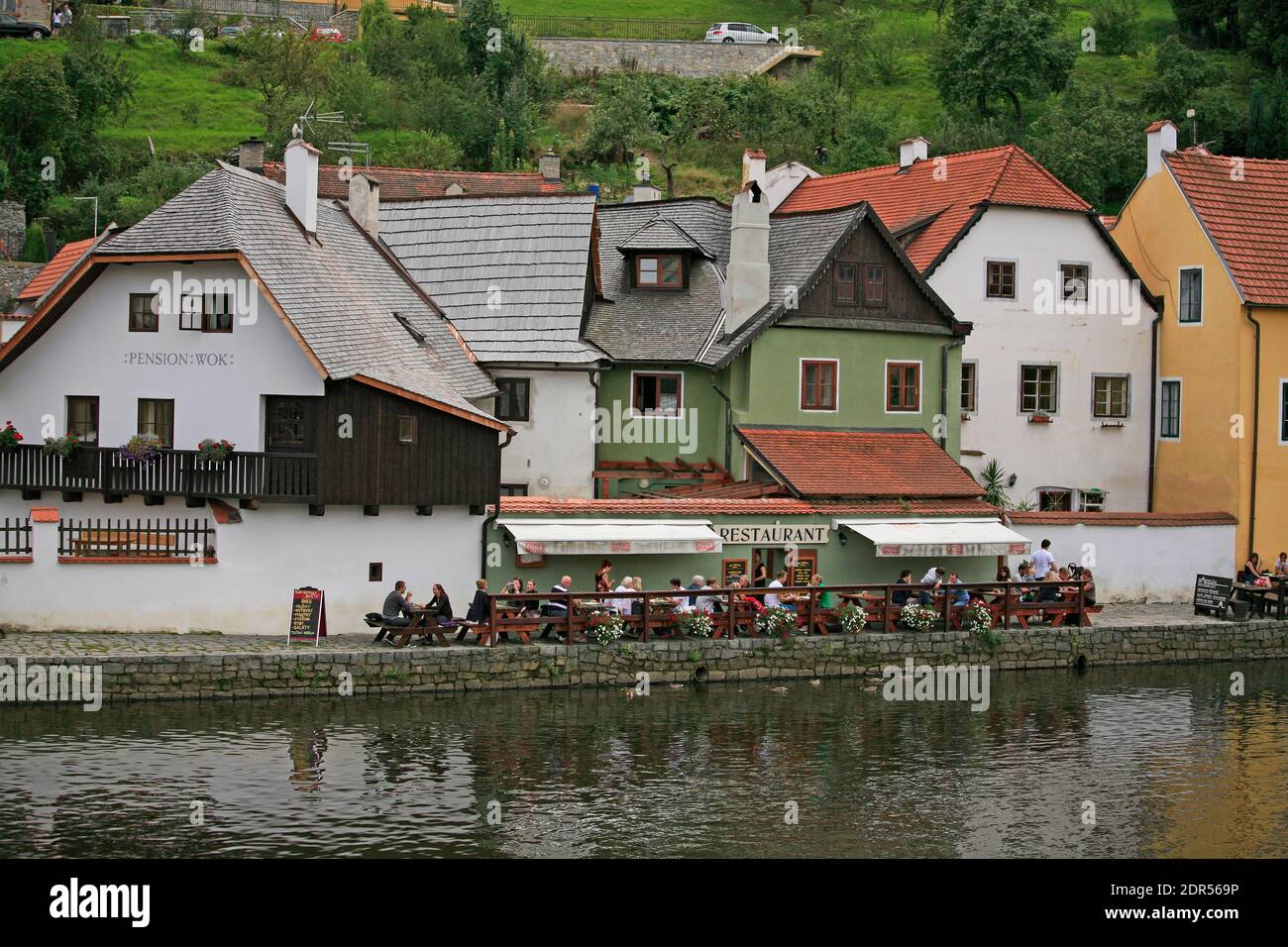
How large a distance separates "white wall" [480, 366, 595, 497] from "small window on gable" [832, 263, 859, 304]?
282 inches

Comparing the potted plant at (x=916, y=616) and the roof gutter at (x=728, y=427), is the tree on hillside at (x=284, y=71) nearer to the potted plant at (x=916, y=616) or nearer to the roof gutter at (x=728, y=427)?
the roof gutter at (x=728, y=427)

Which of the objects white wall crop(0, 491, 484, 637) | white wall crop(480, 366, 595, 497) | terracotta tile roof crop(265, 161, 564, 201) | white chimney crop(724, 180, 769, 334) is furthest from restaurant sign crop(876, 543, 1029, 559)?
terracotta tile roof crop(265, 161, 564, 201)

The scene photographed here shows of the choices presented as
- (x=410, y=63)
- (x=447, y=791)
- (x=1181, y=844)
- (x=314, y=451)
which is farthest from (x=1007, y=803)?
(x=410, y=63)

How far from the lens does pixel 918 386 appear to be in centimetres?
4753

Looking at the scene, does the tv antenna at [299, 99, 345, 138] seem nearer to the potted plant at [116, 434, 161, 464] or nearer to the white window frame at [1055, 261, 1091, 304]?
the white window frame at [1055, 261, 1091, 304]

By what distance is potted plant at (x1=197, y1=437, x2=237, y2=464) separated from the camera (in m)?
36.9

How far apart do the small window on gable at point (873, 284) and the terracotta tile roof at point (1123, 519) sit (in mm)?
6881

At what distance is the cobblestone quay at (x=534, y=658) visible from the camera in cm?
3344

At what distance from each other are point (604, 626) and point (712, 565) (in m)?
5.16

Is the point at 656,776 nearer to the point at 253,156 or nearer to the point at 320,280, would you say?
the point at 320,280

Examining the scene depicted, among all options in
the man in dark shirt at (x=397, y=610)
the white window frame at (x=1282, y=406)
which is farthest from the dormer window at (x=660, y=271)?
the white window frame at (x=1282, y=406)

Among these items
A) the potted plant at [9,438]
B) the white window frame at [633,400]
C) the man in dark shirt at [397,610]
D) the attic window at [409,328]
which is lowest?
the man in dark shirt at [397,610]

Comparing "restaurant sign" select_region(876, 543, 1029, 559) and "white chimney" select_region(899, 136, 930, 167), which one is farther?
"white chimney" select_region(899, 136, 930, 167)
